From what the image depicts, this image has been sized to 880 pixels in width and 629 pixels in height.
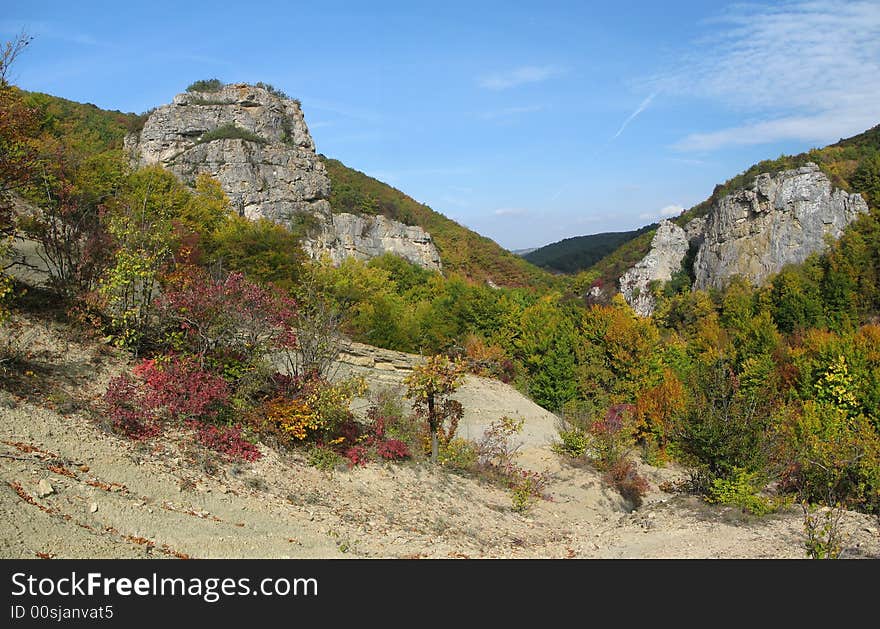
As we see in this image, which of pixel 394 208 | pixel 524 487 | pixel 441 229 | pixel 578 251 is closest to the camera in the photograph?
pixel 524 487

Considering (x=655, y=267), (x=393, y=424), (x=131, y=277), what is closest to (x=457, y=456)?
(x=393, y=424)

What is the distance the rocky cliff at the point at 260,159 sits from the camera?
57.9 m

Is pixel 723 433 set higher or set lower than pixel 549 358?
lower

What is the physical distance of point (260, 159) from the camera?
196 feet

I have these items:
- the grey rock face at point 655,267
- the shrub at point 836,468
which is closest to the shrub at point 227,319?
the shrub at point 836,468

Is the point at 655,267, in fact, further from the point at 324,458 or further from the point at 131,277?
the point at 131,277

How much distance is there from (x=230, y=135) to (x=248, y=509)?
55958 mm

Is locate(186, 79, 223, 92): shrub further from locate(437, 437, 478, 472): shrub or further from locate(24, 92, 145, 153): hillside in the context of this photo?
locate(437, 437, 478, 472): shrub

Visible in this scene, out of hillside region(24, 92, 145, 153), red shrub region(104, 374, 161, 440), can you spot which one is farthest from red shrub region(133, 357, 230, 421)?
hillside region(24, 92, 145, 153)

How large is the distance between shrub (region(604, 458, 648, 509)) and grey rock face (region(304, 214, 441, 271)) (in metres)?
41.2

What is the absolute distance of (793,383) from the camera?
101ft

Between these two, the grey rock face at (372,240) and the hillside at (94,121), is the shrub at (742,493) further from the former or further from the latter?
the hillside at (94,121)

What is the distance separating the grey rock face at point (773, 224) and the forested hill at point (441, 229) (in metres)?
25.6

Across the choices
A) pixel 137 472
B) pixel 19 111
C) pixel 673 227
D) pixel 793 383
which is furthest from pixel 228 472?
pixel 673 227
